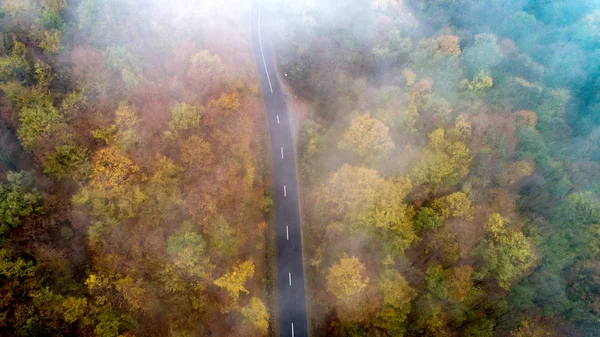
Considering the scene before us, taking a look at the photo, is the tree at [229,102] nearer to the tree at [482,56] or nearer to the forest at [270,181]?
the forest at [270,181]

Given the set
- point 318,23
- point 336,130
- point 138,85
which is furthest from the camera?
point 318,23

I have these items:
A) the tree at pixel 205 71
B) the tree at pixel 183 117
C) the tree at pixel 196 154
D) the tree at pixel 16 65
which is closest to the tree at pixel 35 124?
the tree at pixel 16 65

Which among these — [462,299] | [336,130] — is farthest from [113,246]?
[462,299]

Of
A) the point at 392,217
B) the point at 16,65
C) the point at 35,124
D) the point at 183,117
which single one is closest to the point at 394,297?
the point at 392,217

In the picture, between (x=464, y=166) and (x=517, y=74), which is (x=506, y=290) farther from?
(x=517, y=74)

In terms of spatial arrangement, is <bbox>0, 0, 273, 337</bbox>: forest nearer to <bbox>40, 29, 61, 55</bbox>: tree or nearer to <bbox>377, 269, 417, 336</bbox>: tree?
<bbox>40, 29, 61, 55</bbox>: tree

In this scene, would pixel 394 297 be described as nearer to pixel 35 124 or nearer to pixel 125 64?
pixel 125 64

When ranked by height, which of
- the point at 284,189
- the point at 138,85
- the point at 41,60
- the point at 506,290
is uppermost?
the point at 41,60

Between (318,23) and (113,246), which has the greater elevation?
(318,23)
